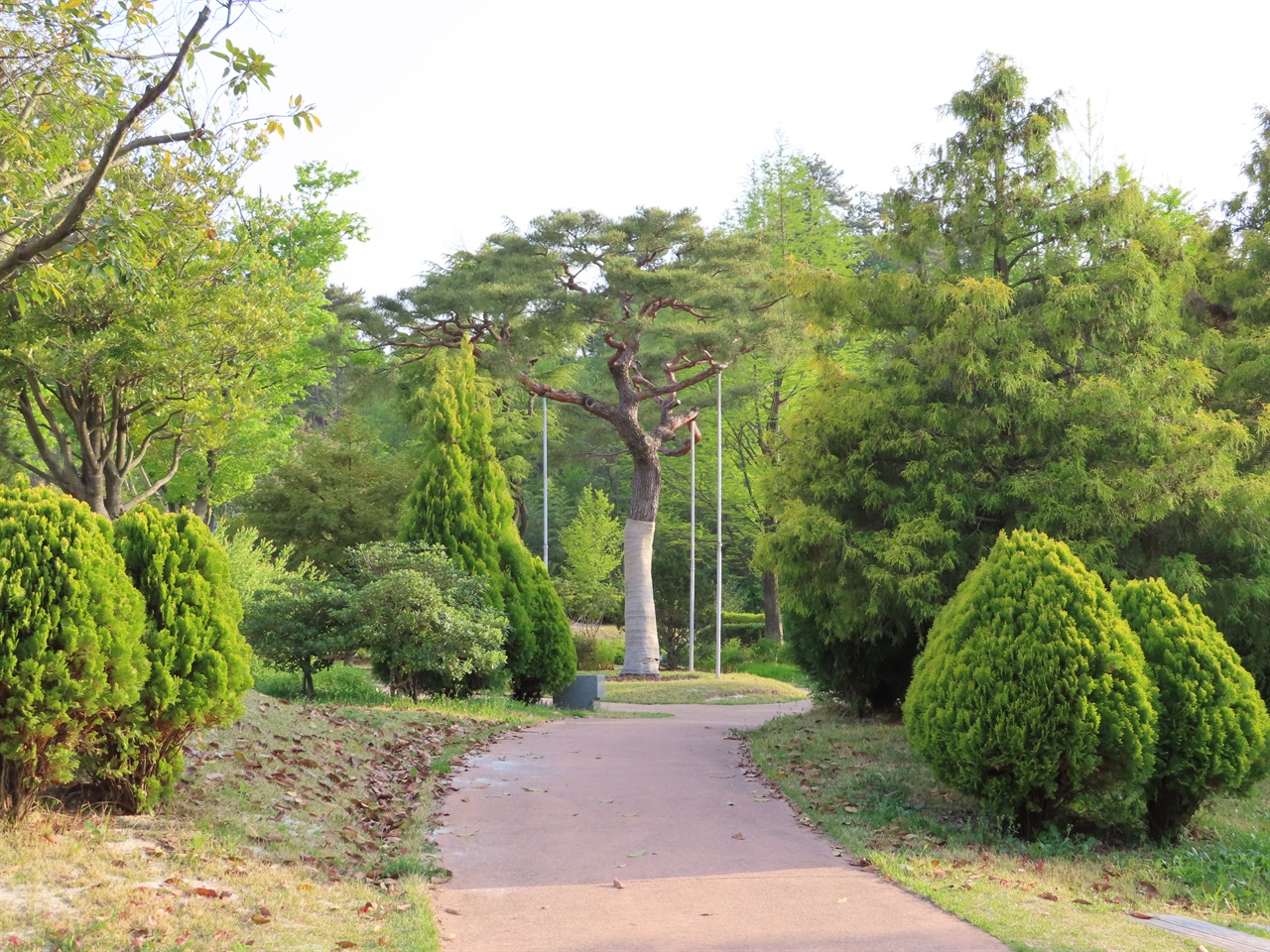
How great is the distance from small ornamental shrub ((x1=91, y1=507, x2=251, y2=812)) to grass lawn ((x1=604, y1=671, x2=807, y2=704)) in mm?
14995

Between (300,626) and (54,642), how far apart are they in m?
7.68

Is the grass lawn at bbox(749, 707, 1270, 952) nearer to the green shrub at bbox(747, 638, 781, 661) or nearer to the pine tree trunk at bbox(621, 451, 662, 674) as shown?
the pine tree trunk at bbox(621, 451, 662, 674)

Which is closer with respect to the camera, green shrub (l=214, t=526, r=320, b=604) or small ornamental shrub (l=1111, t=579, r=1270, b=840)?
small ornamental shrub (l=1111, t=579, r=1270, b=840)

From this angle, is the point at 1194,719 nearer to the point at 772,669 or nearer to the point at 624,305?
the point at 624,305

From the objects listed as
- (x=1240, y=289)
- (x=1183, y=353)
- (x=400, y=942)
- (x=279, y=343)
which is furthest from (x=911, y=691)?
(x=279, y=343)

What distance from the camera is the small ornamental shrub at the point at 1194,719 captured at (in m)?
7.12

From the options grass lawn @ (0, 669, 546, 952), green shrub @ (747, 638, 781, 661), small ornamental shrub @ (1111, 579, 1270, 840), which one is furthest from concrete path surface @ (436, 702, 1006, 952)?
green shrub @ (747, 638, 781, 661)

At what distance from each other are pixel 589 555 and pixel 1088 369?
22.9 m

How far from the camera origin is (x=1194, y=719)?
716cm

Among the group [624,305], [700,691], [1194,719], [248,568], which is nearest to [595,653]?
[700,691]

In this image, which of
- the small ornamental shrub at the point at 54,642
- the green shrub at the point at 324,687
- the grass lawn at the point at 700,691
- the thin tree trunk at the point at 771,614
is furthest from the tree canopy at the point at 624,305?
the small ornamental shrub at the point at 54,642

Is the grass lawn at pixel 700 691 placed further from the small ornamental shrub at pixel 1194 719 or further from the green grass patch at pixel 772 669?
the small ornamental shrub at pixel 1194 719

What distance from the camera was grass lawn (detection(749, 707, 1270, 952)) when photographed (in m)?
5.07

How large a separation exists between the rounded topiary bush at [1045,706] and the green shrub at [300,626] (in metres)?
7.60
